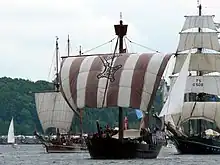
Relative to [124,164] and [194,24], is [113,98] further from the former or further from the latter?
[194,24]

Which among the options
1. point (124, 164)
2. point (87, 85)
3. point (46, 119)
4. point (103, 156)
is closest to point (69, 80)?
point (87, 85)

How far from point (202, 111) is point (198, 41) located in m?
7.62

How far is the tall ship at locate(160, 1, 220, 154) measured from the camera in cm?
Answer: 10475

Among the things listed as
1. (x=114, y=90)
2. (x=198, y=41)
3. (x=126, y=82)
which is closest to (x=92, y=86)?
(x=114, y=90)

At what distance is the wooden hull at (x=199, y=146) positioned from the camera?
103812mm

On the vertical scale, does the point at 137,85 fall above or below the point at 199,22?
below

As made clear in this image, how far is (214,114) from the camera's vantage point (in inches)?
4203

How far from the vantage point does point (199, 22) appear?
356 ft

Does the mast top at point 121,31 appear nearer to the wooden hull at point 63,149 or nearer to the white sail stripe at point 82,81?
the white sail stripe at point 82,81

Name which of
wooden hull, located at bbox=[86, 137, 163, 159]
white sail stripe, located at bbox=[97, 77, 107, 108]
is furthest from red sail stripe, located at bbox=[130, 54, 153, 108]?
wooden hull, located at bbox=[86, 137, 163, 159]

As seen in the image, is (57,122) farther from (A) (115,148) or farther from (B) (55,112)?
(A) (115,148)

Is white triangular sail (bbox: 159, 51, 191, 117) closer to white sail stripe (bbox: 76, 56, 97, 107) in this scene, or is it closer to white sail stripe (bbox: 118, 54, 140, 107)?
white sail stripe (bbox: 118, 54, 140, 107)

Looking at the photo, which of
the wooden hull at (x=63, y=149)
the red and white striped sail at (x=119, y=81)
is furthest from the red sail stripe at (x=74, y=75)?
the wooden hull at (x=63, y=149)

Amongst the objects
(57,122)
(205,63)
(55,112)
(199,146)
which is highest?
(205,63)
